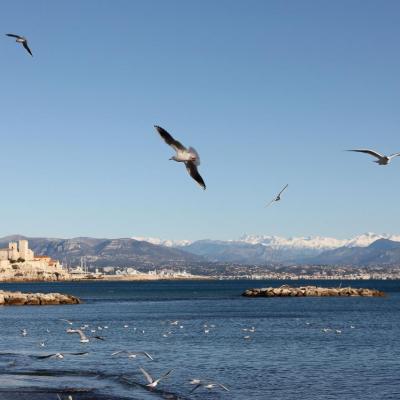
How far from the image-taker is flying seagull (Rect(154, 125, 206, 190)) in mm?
11359

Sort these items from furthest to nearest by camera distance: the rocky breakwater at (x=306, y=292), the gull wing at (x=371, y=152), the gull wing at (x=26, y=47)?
the rocky breakwater at (x=306, y=292) < the gull wing at (x=371, y=152) < the gull wing at (x=26, y=47)

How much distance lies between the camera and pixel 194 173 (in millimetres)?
11477

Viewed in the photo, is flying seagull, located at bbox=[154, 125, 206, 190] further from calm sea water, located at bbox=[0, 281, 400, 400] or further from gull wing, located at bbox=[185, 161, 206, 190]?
calm sea water, located at bbox=[0, 281, 400, 400]

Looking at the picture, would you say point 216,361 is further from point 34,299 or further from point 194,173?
point 34,299

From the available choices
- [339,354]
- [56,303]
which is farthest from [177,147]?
[56,303]

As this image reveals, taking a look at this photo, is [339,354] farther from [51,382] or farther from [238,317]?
[238,317]

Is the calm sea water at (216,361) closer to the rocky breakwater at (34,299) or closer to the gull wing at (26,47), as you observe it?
the gull wing at (26,47)

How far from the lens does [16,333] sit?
7075 cm

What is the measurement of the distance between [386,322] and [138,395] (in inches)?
2136

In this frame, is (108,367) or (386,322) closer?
(108,367)

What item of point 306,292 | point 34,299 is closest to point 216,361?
point 34,299

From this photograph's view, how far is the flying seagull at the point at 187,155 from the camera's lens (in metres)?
11.4

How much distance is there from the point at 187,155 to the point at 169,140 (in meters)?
0.38

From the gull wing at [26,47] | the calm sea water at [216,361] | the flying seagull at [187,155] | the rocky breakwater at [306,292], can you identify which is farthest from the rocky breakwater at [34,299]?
the flying seagull at [187,155]
